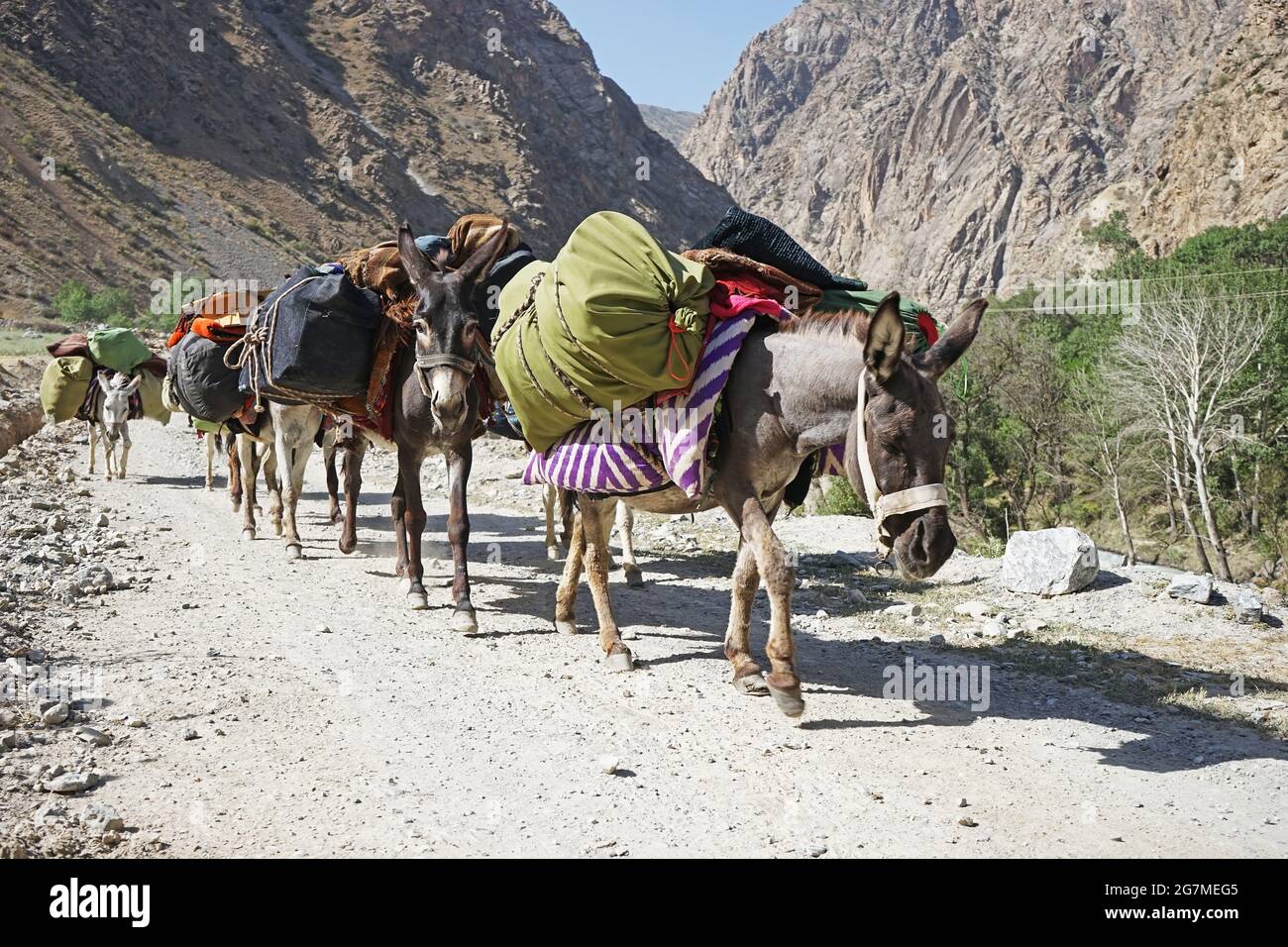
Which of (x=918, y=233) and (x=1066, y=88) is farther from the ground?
(x=1066, y=88)

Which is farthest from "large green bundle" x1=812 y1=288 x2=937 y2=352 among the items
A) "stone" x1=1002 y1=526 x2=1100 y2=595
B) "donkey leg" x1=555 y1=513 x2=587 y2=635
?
"stone" x1=1002 y1=526 x2=1100 y2=595

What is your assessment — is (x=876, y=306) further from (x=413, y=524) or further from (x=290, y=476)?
(x=290, y=476)

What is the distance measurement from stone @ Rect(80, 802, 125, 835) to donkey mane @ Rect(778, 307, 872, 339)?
456 cm

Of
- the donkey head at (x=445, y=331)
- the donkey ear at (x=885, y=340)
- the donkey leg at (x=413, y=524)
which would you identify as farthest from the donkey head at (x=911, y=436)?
the donkey leg at (x=413, y=524)

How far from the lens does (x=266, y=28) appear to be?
103 meters

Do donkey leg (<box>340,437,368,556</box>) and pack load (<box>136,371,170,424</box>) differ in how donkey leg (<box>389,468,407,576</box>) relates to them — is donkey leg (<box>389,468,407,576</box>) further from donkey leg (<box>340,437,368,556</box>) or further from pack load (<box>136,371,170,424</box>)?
pack load (<box>136,371,170,424</box>)

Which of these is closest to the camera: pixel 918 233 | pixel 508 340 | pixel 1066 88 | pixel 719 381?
pixel 719 381

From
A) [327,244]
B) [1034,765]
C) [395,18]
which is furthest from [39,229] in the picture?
[1034,765]

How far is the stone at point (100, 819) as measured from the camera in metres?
4.49

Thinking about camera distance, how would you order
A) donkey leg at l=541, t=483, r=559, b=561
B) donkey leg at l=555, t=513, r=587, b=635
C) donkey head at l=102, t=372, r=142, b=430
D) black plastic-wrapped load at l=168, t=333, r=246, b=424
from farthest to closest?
donkey head at l=102, t=372, r=142, b=430 < donkey leg at l=541, t=483, r=559, b=561 < black plastic-wrapped load at l=168, t=333, r=246, b=424 < donkey leg at l=555, t=513, r=587, b=635

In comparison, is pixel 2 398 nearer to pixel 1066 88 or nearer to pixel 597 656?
pixel 597 656

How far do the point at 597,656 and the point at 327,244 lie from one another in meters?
80.2

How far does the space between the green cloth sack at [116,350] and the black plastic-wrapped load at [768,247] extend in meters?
17.3

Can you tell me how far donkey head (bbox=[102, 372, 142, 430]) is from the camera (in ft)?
63.2
